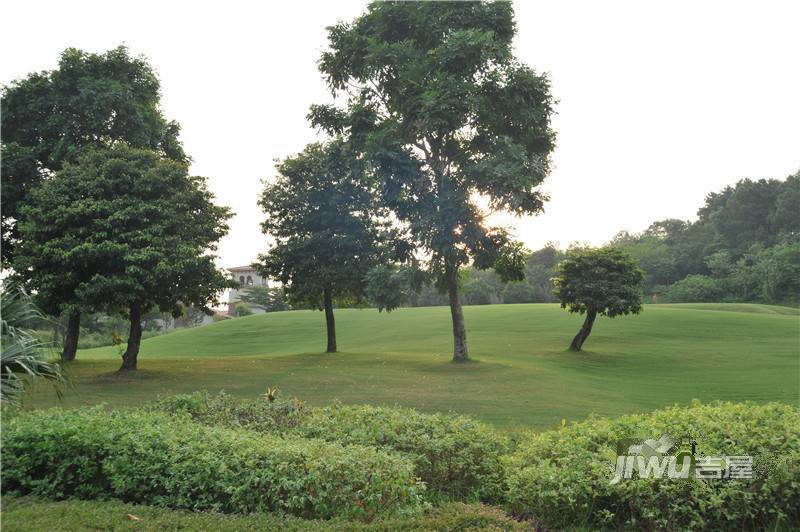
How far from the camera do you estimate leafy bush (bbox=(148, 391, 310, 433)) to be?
861 centimetres

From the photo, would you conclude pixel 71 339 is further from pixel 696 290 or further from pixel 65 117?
pixel 696 290

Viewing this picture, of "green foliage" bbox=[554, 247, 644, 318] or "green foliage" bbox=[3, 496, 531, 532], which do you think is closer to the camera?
→ "green foliage" bbox=[3, 496, 531, 532]

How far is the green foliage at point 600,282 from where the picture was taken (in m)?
28.8

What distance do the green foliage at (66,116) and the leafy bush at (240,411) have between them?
16.4m

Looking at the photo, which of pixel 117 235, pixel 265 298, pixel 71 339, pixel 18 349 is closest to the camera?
pixel 18 349

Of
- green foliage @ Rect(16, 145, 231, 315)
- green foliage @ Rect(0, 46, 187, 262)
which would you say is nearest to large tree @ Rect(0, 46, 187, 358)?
green foliage @ Rect(0, 46, 187, 262)

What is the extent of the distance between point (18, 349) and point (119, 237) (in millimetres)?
11873

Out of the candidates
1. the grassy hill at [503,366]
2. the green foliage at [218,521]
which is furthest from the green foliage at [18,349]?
the grassy hill at [503,366]

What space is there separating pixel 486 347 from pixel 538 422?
69.4ft

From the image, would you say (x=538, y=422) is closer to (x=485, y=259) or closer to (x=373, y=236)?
(x=485, y=259)

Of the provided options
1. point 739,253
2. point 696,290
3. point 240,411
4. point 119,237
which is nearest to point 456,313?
point 119,237

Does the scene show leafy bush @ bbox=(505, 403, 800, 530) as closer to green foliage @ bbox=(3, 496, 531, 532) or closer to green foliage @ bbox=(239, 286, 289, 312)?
green foliage @ bbox=(3, 496, 531, 532)

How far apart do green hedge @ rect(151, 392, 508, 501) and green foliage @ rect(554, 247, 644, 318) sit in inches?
862

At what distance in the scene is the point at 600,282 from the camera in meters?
29.1
